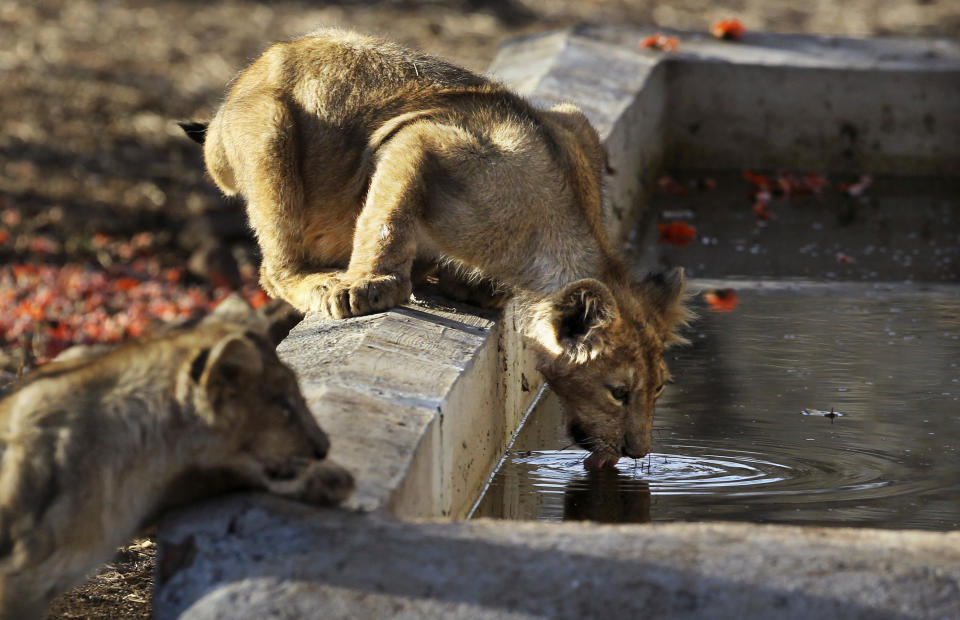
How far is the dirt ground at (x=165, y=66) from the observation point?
12031 mm

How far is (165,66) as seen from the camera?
15875mm

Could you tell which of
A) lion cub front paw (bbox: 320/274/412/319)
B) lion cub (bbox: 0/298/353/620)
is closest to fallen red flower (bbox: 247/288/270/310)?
lion cub front paw (bbox: 320/274/412/319)

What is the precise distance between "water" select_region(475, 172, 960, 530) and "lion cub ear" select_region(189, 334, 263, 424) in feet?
5.37

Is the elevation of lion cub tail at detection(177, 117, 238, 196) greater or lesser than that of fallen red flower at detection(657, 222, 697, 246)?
greater

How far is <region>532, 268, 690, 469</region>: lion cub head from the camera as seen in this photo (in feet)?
16.8

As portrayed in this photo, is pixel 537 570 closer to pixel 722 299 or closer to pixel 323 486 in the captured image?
pixel 323 486

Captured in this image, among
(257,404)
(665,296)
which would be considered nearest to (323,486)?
(257,404)

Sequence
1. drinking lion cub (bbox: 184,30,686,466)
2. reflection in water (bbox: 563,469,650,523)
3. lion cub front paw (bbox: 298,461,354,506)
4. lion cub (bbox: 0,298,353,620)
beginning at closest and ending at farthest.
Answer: lion cub (bbox: 0,298,353,620)
lion cub front paw (bbox: 298,461,354,506)
reflection in water (bbox: 563,469,650,523)
drinking lion cub (bbox: 184,30,686,466)

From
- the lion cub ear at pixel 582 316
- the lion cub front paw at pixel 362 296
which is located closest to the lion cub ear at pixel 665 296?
the lion cub ear at pixel 582 316

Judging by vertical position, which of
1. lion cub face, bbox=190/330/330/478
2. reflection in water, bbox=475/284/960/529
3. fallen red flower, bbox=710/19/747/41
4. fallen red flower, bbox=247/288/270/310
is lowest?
fallen red flower, bbox=247/288/270/310

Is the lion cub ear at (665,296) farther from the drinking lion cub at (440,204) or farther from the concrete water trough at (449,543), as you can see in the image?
the concrete water trough at (449,543)

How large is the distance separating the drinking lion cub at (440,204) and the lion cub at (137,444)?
1.73 metres

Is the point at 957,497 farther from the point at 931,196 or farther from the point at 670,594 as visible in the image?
the point at 931,196

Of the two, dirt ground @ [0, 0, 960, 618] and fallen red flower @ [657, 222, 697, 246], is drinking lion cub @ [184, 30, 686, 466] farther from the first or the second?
dirt ground @ [0, 0, 960, 618]
